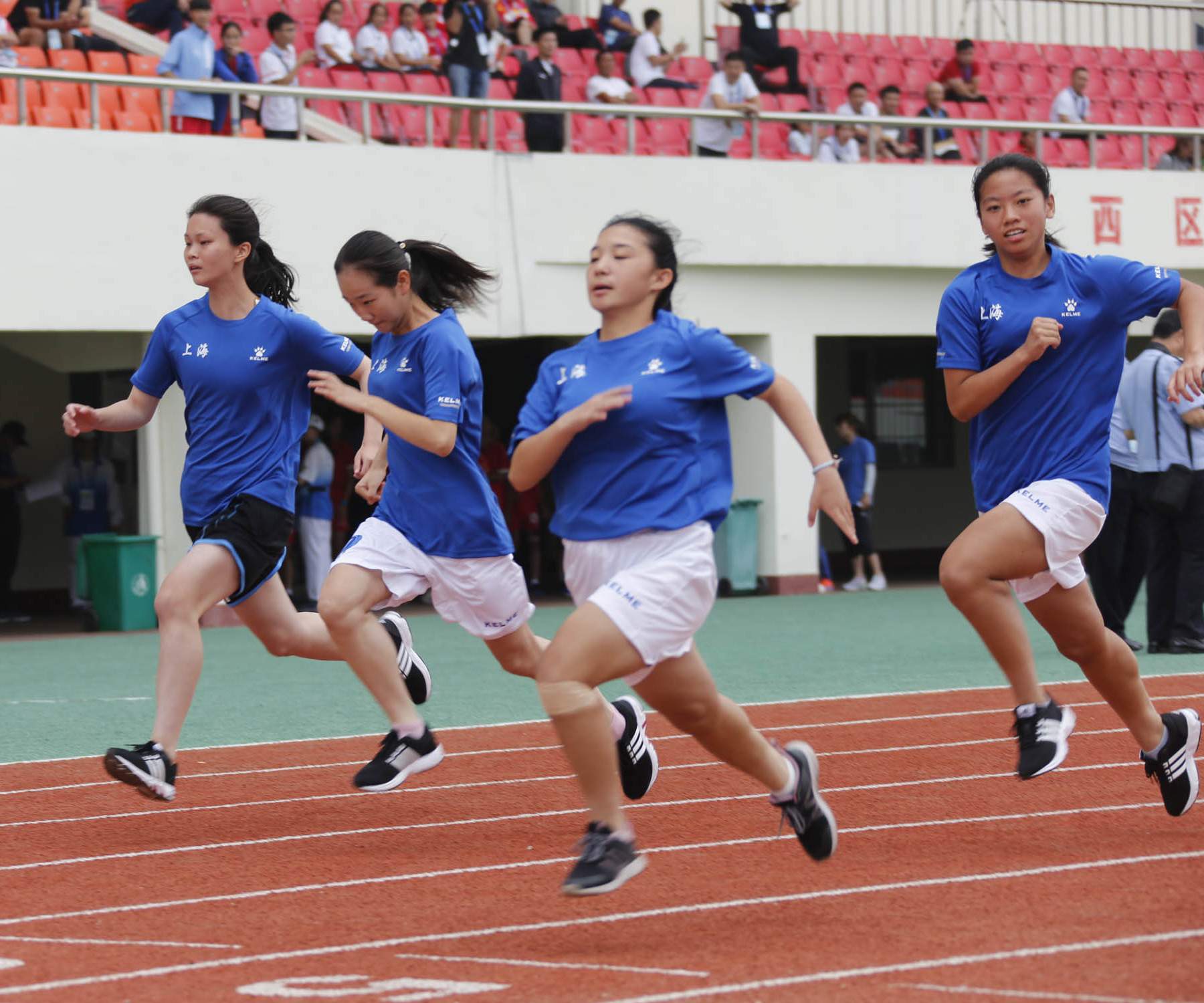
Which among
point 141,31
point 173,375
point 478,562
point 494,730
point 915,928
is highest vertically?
point 141,31

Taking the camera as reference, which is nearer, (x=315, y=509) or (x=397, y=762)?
(x=397, y=762)

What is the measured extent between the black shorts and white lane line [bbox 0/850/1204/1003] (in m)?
2.31

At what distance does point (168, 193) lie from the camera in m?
16.6

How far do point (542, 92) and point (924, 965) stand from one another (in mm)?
14602

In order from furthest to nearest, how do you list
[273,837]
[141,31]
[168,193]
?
[141,31] < [168,193] < [273,837]

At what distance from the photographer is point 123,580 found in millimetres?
17000

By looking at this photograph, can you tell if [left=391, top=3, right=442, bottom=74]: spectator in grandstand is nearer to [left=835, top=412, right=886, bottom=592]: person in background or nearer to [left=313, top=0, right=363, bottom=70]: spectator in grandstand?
[left=313, top=0, right=363, bottom=70]: spectator in grandstand

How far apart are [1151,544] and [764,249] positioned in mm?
8301

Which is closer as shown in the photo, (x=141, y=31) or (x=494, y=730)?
(x=494, y=730)

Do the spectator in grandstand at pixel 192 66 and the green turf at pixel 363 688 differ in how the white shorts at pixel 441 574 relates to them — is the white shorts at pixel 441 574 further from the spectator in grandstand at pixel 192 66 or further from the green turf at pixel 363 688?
the spectator in grandstand at pixel 192 66

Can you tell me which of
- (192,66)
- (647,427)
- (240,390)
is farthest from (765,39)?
(647,427)

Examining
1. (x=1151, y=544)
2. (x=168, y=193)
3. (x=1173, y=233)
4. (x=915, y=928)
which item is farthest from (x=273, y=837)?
(x=1173, y=233)

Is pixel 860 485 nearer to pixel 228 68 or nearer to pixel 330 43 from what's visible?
pixel 330 43

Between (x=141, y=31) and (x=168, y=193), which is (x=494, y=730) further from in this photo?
(x=141, y=31)
